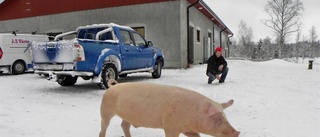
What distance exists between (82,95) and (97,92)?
469 mm

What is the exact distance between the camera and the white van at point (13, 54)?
13172mm

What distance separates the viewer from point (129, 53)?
904 centimetres

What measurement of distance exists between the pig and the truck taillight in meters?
4.08

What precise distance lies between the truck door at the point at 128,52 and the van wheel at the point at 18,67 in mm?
7327

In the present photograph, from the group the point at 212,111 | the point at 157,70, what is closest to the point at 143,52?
the point at 157,70

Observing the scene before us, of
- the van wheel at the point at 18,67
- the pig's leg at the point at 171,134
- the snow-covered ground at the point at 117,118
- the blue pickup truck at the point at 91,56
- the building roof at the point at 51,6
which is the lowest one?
the snow-covered ground at the point at 117,118

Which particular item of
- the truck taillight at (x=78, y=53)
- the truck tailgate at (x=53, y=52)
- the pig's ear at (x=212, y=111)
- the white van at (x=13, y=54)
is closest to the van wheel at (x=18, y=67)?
the white van at (x=13, y=54)

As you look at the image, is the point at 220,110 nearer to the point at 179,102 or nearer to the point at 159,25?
the point at 179,102

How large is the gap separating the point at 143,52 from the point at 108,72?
2263mm

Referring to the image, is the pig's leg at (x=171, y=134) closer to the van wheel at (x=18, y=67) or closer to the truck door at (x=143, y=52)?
the truck door at (x=143, y=52)

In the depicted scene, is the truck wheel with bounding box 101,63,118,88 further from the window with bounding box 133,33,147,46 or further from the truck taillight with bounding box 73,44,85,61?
the window with bounding box 133,33,147,46

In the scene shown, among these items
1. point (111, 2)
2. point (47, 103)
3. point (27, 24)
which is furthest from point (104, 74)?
point (27, 24)

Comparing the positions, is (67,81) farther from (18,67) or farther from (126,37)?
(18,67)

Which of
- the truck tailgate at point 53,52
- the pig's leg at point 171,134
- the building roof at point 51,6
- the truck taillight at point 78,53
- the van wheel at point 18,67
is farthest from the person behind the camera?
the building roof at point 51,6
